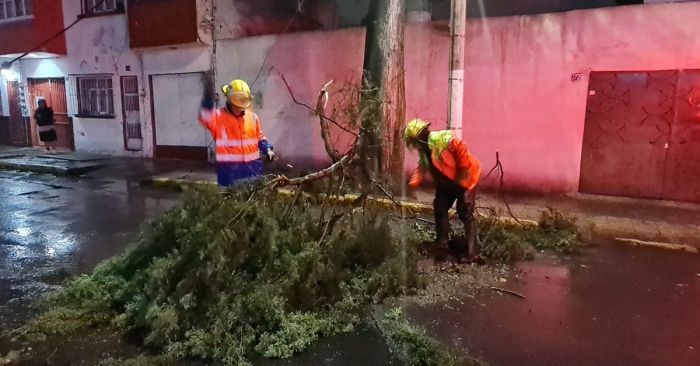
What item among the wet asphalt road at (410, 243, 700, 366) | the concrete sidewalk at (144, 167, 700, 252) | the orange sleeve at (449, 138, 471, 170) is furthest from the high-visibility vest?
the wet asphalt road at (410, 243, 700, 366)

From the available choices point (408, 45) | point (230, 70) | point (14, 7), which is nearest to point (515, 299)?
point (408, 45)

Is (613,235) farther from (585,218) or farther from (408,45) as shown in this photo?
(408,45)

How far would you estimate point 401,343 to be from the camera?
3.72 meters

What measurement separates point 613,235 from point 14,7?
18646 millimetres

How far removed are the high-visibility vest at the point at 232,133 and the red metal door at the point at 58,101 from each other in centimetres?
1318

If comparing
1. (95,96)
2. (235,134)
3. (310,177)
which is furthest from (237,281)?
(95,96)

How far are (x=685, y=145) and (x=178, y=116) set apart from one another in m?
11.9

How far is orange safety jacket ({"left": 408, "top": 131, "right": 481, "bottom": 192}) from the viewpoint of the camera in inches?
195

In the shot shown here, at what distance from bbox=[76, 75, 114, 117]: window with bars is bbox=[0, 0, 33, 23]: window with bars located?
2.70 meters

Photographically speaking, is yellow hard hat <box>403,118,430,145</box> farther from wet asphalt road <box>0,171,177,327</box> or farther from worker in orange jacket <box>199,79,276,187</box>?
wet asphalt road <box>0,171,177,327</box>

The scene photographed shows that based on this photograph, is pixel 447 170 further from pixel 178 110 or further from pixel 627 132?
pixel 178 110

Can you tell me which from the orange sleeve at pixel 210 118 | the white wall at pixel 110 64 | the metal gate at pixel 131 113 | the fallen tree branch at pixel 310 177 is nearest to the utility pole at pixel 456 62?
the fallen tree branch at pixel 310 177

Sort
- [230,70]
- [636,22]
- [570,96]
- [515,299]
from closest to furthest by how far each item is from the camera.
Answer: [515,299] < [636,22] < [570,96] < [230,70]

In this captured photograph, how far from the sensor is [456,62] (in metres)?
6.43
